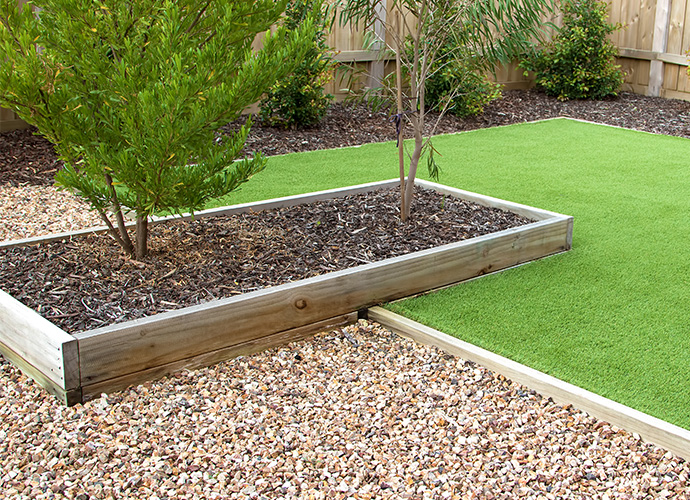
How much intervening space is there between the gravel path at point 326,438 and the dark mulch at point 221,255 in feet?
1.37

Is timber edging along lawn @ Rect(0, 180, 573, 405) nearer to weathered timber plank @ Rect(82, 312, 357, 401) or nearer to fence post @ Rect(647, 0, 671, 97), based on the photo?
weathered timber plank @ Rect(82, 312, 357, 401)

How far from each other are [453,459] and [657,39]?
976 centimetres

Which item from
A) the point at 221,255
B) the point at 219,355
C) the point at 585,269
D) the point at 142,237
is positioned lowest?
the point at 219,355

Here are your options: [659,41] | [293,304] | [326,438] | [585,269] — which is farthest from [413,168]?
[659,41]

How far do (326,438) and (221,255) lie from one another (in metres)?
1.52

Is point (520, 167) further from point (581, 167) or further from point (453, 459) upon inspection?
point (453, 459)

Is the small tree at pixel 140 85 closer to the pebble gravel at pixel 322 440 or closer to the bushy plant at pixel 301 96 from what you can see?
the pebble gravel at pixel 322 440

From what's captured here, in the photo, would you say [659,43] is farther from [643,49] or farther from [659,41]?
[643,49]

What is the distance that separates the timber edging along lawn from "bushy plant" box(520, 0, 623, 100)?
710 cm

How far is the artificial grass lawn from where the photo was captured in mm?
3201

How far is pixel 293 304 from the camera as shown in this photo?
3.47 m

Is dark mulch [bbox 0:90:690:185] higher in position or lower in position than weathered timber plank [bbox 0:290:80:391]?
higher

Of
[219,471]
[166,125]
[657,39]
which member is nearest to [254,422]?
[219,471]

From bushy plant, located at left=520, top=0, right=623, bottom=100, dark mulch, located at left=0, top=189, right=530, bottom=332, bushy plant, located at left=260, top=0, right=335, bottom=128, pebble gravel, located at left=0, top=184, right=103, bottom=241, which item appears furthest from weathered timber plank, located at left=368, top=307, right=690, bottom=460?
bushy plant, located at left=520, top=0, right=623, bottom=100
